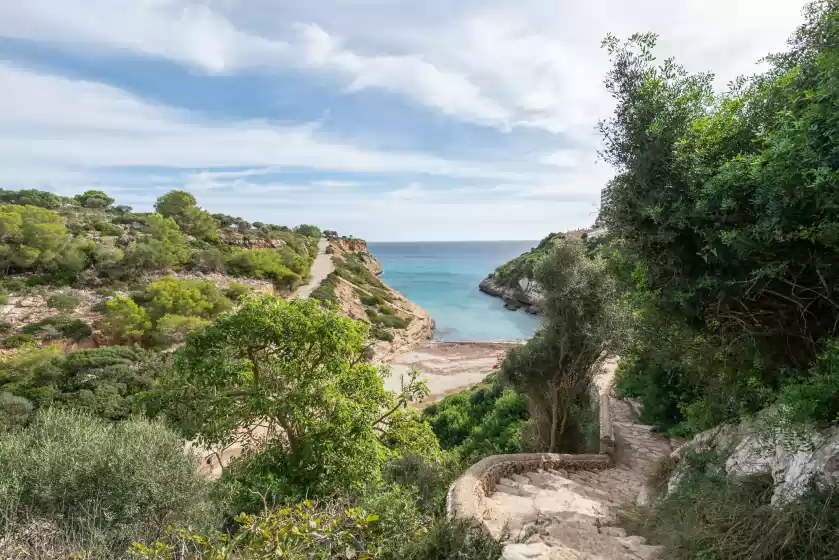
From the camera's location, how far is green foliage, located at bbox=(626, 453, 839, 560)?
115 inches

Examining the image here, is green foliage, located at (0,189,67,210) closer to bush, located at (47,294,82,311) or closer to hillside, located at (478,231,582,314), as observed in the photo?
bush, located at (47,294,82,311)

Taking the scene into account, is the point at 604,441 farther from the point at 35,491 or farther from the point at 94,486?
the point at 35,491

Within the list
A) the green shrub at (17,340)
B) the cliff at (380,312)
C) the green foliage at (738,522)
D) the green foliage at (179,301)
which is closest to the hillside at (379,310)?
the cliff at (380,312)

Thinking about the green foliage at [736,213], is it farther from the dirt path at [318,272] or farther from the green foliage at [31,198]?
the green foliage at [31,198]

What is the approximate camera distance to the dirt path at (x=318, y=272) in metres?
34.5

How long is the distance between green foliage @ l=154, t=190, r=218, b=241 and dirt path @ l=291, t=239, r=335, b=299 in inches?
401

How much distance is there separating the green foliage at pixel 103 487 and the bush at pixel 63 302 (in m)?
18.7

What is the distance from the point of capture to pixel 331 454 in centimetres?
691

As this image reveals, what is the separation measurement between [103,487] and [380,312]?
3280cm

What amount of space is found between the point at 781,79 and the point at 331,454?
7.32 metres

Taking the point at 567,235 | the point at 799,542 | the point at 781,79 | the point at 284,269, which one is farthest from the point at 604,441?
the point at 284,269

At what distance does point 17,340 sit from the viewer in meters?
18.4

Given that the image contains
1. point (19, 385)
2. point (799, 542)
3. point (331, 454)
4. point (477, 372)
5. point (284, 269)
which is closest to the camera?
point (799, 542)

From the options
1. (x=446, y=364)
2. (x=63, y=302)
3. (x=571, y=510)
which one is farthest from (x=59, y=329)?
(x=571, y=510)
